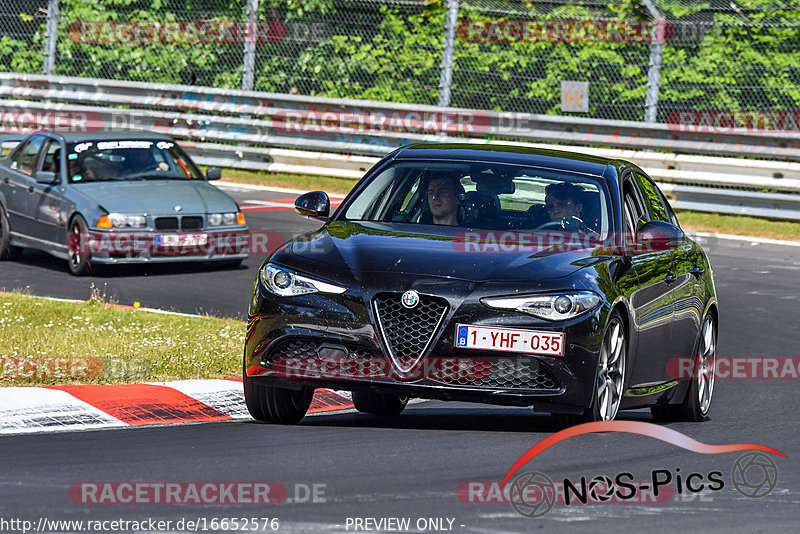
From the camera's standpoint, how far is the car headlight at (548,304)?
7582 millimetres

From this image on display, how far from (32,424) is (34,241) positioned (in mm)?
8569

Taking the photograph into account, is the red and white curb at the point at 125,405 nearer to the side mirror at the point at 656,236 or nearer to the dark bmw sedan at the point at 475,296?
the dark bmw sedan at the point at 475,296

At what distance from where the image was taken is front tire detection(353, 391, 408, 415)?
9.11 m

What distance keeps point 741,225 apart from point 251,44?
321 inches

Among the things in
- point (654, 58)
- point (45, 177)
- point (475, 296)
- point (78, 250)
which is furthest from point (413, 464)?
point (654, 58)

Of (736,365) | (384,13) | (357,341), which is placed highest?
(384,13)

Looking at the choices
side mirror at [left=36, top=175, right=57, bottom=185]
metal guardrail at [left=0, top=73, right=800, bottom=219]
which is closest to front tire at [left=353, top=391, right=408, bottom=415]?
side mirror at [left=36, top=175, right=57, bottom=185]

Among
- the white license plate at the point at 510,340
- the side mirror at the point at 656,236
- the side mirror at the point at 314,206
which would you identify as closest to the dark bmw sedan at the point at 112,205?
the side mirror at the point at 314,206

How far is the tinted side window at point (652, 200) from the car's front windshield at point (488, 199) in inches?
32.7

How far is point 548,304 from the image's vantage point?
7.63m

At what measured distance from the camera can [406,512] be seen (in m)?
6.08

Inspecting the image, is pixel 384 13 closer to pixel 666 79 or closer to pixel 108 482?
pixel 666 79

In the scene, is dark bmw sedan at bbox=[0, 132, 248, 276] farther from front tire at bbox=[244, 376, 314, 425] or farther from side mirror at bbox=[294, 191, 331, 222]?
front tire at bbox=[244, 376, 314, 425]

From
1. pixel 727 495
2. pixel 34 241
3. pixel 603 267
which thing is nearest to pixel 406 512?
pixel 727 495
